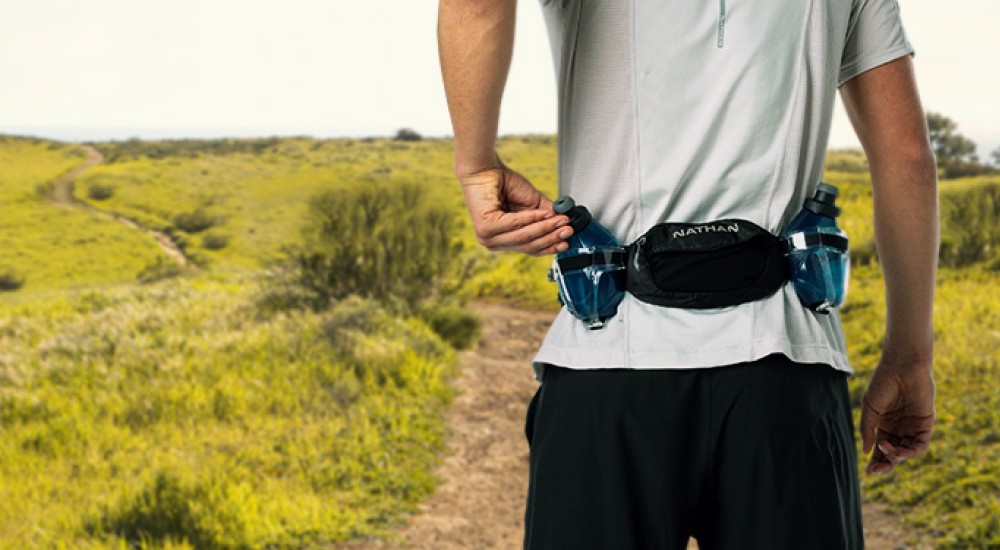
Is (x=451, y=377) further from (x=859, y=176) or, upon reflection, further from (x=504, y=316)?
(x=859, y=176)

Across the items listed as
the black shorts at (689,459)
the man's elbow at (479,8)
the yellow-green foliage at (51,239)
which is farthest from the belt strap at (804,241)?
the yellow-green foliage at (51,239)

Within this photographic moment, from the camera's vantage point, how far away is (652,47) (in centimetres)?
132

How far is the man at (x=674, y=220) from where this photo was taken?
130 cm

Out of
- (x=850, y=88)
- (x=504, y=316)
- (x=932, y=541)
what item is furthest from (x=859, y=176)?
(x=850, y=88)

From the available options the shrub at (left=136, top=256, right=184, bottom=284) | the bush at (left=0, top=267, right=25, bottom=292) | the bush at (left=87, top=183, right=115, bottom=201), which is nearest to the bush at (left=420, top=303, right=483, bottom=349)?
the shrub at (left=136, top=256, right=184, bottom=284)

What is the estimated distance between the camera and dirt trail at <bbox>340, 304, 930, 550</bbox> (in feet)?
15.3

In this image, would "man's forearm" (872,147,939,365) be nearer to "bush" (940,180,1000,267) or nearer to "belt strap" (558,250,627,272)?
"belt strap" (558,250,627,272)

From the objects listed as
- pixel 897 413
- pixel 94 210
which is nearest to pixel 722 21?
pixel 897 413

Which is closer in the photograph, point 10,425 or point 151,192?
point 10,425

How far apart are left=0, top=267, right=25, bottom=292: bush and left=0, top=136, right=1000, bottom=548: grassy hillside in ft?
0.56

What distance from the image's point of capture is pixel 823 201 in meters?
1.40

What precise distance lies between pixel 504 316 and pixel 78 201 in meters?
10.8

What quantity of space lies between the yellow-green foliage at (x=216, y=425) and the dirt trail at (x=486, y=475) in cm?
16

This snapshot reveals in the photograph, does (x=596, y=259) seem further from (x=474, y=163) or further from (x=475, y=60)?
(x=475, y=60)
